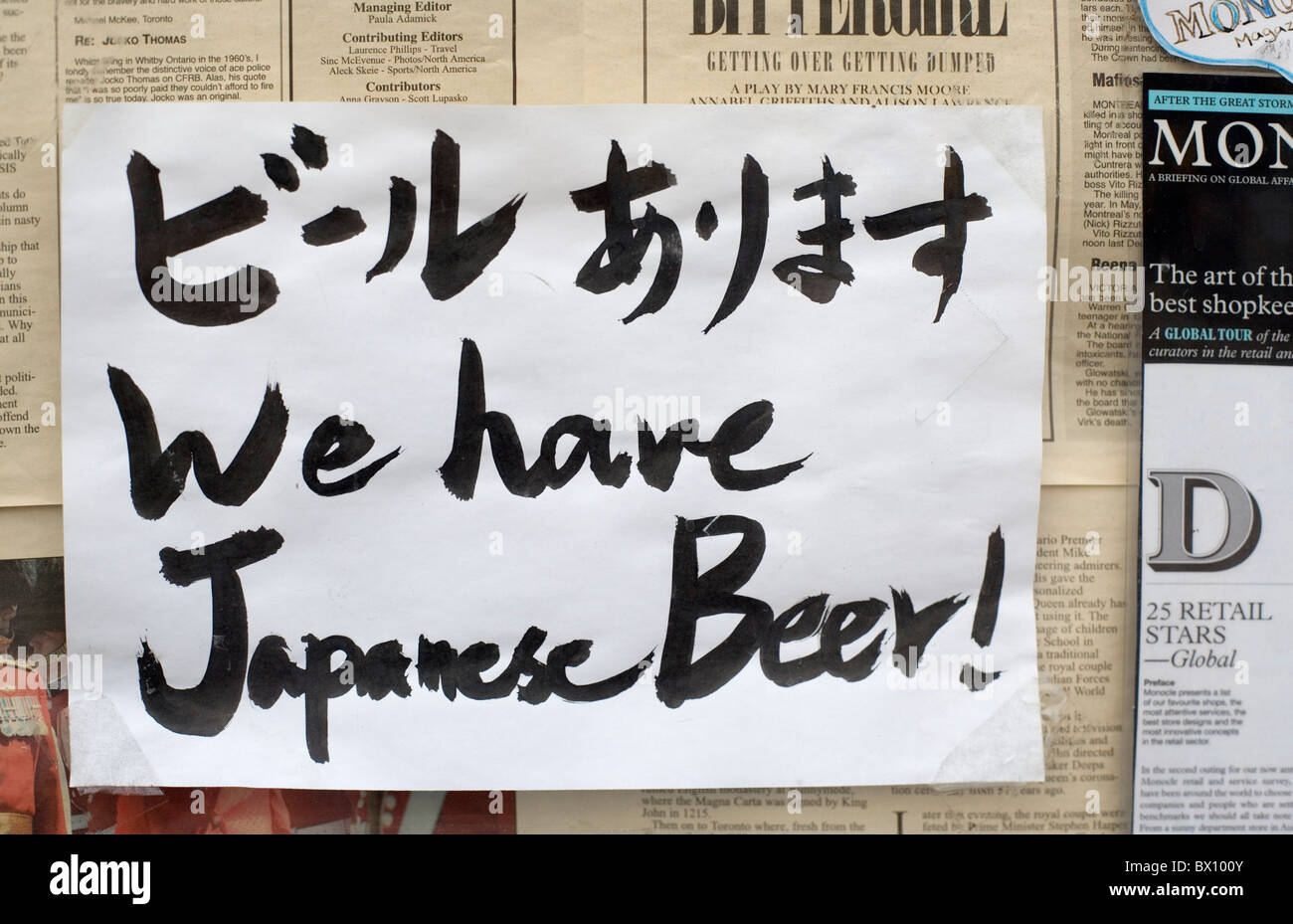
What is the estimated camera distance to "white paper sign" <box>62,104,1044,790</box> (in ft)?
1.64

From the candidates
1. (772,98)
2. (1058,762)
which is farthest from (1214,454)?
(772,98)

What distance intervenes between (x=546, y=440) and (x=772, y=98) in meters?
0.24

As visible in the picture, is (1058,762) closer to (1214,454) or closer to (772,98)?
(1214,454)

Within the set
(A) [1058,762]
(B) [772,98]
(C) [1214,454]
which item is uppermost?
(B) [772,98]

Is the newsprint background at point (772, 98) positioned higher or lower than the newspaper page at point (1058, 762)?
higher

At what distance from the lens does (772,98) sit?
0.51 meters

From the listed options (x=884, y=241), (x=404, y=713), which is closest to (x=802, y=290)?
(x=884, y=241)

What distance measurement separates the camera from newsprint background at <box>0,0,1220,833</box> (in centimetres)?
51

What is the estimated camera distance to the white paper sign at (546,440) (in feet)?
1.64

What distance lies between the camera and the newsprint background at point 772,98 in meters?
0.51

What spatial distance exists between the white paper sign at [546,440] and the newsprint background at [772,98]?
0.02m

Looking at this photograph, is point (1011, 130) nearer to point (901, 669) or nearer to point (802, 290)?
point (802, 290)

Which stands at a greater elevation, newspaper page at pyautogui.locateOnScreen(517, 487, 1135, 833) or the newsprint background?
the newsprint background

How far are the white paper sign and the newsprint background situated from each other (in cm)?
2
